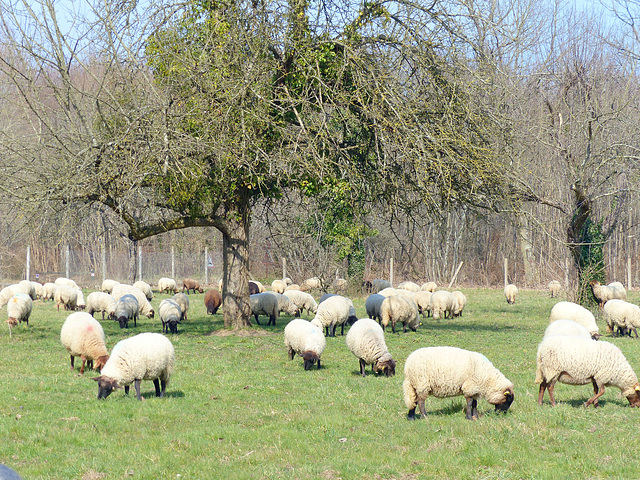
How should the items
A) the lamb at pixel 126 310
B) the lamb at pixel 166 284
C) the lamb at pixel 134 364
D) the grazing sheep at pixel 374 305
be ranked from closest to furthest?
the lamb at pixel 134 364 → the lamb at pixel 126 310 → the grazing sheep at pixel 374 305 → the lamb at pixel 166 284

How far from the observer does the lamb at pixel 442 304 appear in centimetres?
2319

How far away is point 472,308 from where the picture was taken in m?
26.9

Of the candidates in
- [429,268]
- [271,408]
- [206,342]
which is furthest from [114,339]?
[429,268]

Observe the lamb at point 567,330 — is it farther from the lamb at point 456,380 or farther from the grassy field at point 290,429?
the lamb at point 456,380

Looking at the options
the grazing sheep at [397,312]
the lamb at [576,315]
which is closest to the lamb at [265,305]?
the grazing sheep at [397,312]

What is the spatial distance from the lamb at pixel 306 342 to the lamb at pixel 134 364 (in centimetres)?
345

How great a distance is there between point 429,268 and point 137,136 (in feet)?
88.4

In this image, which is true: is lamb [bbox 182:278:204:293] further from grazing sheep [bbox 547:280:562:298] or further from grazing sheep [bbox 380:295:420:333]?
grazing sheep [bbox 380:295:420:333]

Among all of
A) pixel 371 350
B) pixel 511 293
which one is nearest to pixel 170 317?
pixel 371 350

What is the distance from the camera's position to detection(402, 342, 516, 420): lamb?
8.26 meters

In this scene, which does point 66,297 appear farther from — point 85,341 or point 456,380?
point 456,380

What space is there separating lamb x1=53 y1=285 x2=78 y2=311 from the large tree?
9563 millimetres

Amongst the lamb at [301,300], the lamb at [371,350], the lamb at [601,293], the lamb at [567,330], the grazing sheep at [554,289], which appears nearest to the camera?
the lamb at [567,330]

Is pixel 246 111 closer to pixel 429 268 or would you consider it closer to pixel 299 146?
pixel 299 146
